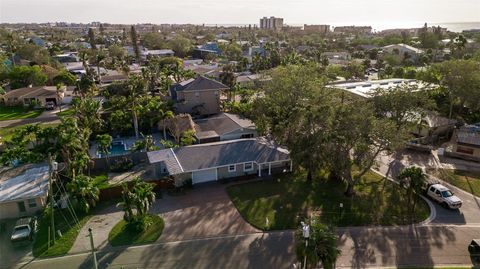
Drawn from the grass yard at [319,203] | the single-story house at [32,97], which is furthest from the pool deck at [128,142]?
the single-story house at [32,97]

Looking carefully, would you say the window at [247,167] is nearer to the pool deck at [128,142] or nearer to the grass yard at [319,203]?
the grass yard at [319,203]

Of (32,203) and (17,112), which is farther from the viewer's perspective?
(17,112)

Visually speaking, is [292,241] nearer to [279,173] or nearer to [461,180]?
[279,173]

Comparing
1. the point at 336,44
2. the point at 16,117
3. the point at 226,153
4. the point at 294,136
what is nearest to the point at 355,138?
the point at 294,136

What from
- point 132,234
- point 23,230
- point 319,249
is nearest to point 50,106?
point 23,230

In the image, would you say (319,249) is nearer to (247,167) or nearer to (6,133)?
(247,167)

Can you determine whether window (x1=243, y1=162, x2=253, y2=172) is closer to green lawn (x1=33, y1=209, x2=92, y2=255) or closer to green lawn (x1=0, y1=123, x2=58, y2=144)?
green lawn (x1=33, y1=209, x2=92, y2=255)
